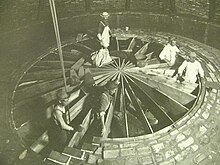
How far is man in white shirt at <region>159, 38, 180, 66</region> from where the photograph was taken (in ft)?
29.9

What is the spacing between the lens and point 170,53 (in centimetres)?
914

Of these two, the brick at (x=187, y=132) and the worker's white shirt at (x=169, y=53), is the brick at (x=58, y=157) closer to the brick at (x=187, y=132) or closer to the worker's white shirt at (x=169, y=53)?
the brick at (x=187, y=132)

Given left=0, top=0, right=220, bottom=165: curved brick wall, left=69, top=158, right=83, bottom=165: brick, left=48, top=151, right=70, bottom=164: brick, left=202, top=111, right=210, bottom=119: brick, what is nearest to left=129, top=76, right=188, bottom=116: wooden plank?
left=202, top=111, right=210, bottom=119: brick

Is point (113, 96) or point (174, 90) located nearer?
point (174, 90)

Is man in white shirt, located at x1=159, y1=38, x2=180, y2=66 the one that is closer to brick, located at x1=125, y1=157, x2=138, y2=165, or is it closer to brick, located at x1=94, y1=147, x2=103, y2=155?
brick, located at x1=125, y1=157, x2=138, y2=165

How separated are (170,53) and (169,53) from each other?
0.03m

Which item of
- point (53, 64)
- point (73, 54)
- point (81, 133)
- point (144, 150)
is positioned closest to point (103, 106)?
point (81, 133)

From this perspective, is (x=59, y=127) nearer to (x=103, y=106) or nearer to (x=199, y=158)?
(x=103, y=106)

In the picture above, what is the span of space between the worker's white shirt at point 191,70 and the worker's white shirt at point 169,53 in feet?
2.27

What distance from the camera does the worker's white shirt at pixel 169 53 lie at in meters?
9.12

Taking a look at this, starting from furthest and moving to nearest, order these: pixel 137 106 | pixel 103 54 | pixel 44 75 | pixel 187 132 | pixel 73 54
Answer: pixel 73 54, pixel 44 75, pixel 103 54, pixel 137 106, pixel 187 132

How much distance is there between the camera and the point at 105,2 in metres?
12.7

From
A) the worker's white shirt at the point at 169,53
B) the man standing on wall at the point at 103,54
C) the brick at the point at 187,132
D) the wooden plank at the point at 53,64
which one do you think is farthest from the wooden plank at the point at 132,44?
the brick at the point at 187,132

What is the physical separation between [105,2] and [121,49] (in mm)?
2821
